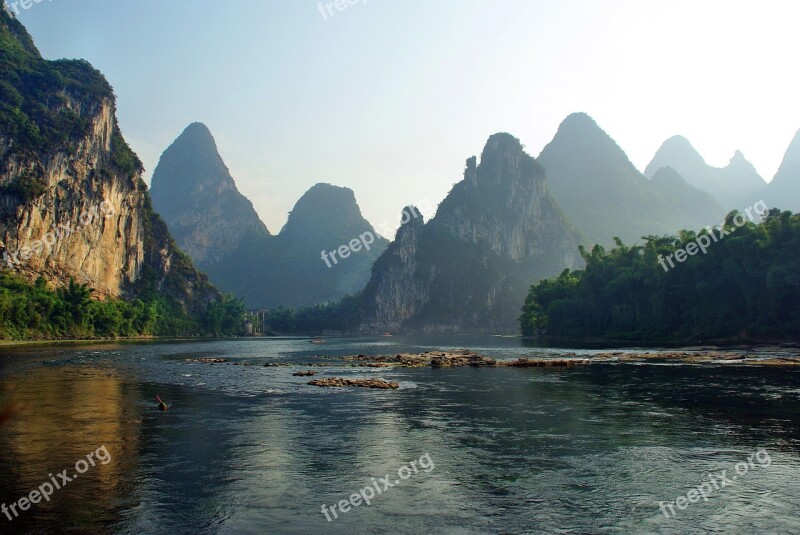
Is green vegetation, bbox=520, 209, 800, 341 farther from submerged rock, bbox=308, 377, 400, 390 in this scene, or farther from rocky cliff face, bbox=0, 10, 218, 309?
rocky cliff face, bbox=0, 10, 218, 309

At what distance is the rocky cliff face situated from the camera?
143m

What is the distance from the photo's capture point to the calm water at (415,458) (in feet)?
48.3

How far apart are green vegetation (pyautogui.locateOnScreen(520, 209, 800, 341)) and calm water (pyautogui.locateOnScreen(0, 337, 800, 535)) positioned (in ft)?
160

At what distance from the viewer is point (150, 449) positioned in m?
22.2

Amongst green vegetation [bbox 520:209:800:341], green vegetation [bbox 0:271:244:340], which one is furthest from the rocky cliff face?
green vegetation [bbox 520:209:800:341]

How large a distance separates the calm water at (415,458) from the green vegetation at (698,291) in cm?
4867

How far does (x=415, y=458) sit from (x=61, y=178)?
171 metres

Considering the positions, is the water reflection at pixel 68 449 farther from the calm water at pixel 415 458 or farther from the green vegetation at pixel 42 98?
the green vegetation at pixel 42 98

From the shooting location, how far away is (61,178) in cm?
16188

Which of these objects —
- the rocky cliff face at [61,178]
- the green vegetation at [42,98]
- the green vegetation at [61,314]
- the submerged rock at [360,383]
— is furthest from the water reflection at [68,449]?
the green vegetation at [42,98]

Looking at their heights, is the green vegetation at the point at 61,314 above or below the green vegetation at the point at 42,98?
below

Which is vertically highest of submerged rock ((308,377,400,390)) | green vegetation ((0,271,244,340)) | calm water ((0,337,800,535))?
green vegetation ((0,271,244,340))

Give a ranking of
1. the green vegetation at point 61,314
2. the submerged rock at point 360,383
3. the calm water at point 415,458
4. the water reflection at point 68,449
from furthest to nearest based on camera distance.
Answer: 1. the green vegetation at point 61,314
2. the submerged rock at point 360,383
3. the water reflection at point 68,449
4. the calm water at point 415,458

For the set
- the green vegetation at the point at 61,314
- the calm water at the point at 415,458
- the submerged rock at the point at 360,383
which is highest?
the green vegetation at the point at 61,314
